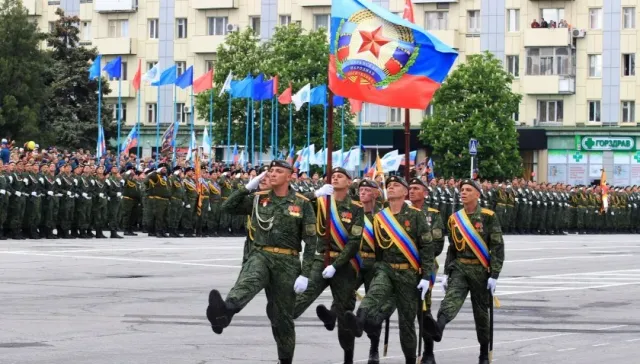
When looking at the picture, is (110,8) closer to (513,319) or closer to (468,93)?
(468,93)

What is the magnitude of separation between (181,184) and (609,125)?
133 ft

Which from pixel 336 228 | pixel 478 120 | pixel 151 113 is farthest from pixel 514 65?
pixel 336 228

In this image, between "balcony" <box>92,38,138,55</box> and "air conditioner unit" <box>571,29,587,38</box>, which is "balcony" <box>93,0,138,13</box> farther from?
"air conditioner unit" <box>571,29,587,38</box>

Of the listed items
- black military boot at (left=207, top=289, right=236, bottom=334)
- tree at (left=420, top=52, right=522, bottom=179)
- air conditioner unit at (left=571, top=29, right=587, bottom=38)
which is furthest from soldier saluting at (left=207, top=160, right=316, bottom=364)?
air conditioner unit at (left=571, top=29, right=587, bottom=38)

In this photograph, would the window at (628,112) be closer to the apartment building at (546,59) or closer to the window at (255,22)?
the apartment building at (546,59)

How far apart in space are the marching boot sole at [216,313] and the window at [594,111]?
65.0 m

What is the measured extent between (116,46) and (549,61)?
78.6 feet

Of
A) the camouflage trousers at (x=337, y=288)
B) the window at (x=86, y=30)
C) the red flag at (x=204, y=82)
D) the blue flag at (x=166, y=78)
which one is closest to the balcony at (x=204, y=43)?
the window at (x=86, y=30)

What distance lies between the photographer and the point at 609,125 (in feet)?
244

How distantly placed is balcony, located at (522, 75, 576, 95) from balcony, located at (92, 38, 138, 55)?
2194cm

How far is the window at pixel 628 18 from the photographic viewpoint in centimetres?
7406

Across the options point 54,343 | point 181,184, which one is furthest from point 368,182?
point 181,184

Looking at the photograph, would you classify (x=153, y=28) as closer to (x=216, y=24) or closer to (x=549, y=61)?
(x=216, y=24)

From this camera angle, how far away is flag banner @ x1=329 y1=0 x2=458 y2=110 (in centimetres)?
1565
